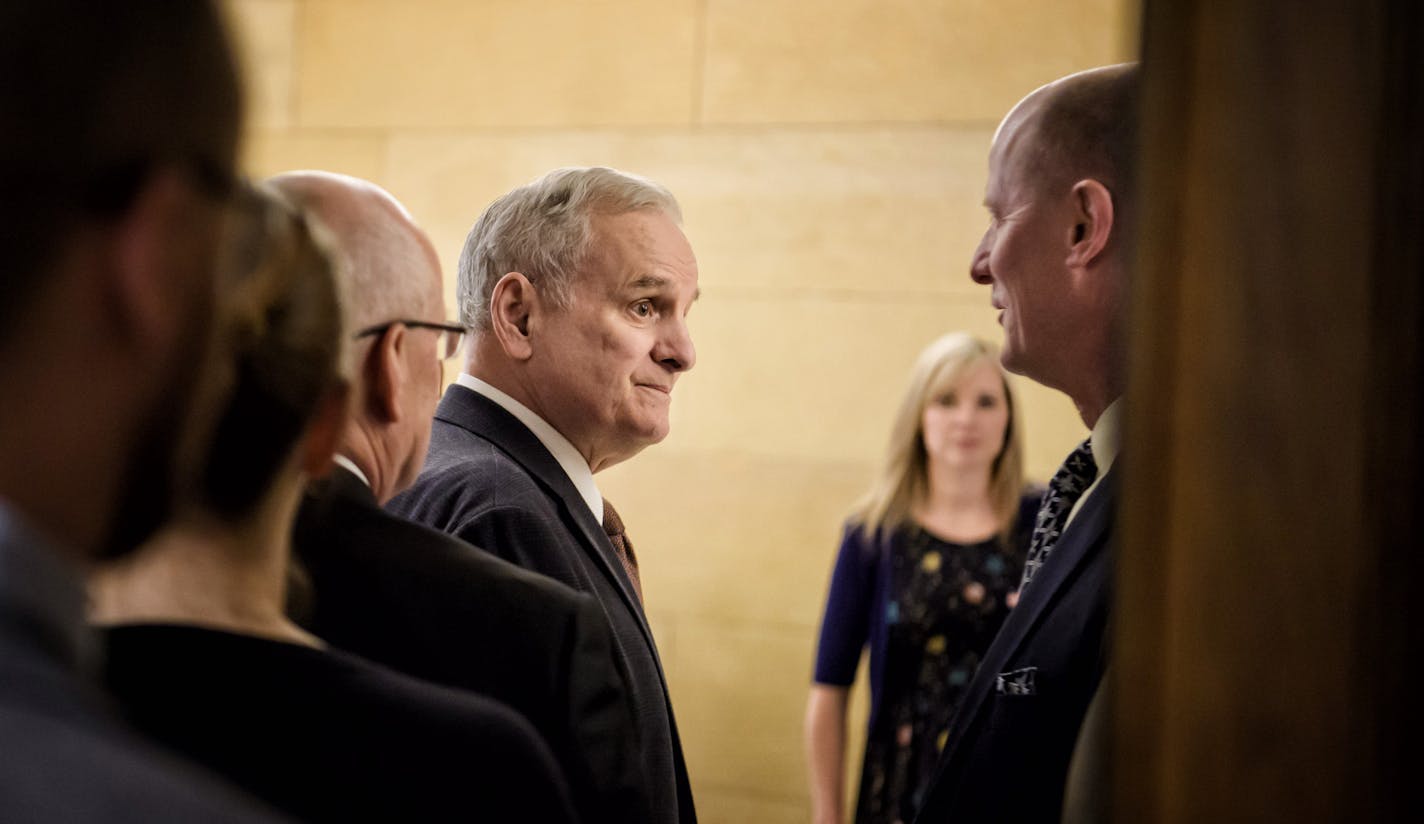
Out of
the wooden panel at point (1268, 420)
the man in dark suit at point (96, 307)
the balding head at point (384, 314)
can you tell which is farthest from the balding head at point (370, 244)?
the wooden panel at point (1268, 420)

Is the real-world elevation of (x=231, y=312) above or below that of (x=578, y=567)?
above

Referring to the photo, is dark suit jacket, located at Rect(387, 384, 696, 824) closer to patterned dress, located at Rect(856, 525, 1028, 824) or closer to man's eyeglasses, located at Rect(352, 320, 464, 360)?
man's eyeglasses, located at Rect(352, 320, 464, 360)

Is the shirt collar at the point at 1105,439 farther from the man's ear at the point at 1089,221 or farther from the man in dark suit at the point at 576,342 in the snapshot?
the man in dark suit at the point at 576,342

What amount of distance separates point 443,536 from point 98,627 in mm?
522

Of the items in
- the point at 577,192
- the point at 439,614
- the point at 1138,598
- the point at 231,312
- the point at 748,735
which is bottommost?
the point at 748,735

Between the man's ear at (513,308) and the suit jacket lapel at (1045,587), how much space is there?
3.15ft

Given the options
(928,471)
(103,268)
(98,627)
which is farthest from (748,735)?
(103,268)

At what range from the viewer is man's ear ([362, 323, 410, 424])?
4.66ft

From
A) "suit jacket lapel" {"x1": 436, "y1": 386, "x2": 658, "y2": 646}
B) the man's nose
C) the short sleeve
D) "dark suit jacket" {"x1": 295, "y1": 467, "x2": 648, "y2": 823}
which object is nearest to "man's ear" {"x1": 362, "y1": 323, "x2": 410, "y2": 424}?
"dark suit jacket" {"x1": 295, "y1": 467, "x2": 648, "y2": 823}

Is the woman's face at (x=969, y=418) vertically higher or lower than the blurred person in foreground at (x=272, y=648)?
higher

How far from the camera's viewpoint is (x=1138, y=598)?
727 mm

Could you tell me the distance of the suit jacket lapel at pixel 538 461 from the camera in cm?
196

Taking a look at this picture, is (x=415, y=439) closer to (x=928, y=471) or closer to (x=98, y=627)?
(x=98, y=627)

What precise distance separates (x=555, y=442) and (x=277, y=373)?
49.2 inches
